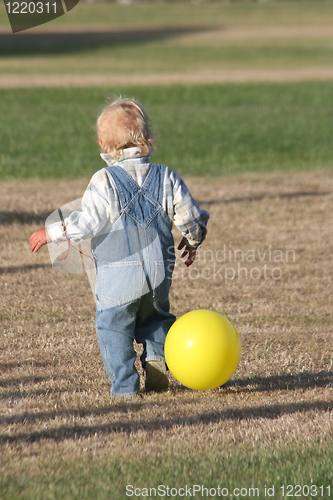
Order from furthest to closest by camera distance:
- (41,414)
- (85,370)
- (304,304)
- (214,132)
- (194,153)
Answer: (214,132) < (194,153) < (304,304) < (85,370) < (41,414)

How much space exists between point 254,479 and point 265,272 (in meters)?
3.78

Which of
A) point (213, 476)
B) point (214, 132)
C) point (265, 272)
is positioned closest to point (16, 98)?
point (214, 132)

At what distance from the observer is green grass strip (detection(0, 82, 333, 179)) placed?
12.7 meters

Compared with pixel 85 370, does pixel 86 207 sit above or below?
above

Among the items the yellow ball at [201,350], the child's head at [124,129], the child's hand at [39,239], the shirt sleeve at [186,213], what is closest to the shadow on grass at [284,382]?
the yellow ball at [201,350]

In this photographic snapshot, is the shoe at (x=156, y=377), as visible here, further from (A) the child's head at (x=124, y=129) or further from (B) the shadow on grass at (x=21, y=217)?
(B) the shadow on grass at (x=21, y=217)

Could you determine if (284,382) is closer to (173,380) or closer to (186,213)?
(173,380)

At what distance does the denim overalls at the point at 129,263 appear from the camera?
364 centimetres

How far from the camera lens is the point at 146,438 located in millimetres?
3344

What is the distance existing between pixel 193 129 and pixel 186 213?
1341cm

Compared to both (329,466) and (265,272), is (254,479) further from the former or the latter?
(265,272)

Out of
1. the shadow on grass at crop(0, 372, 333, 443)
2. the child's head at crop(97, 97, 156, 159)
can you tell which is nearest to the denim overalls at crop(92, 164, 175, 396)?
the child's head at crop(97, 97, 156, 159)

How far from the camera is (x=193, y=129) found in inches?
660

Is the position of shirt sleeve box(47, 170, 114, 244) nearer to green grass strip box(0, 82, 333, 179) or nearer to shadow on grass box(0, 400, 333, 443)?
shadow on grass box(0, 400, 333, 443)
